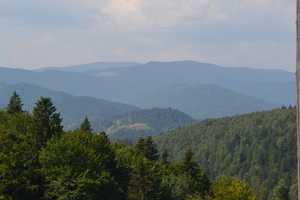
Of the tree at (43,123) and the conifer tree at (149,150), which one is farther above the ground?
the tree at (43,123)

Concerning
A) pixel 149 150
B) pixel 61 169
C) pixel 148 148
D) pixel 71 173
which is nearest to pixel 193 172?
pixel 149 150

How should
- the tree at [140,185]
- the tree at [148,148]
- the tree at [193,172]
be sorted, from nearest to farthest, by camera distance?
1. the tree at [140,185]
2. the tree at [193,172]
3. the tree at [148,148]

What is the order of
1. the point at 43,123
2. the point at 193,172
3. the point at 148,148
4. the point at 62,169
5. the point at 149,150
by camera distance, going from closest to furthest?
1. the point at 62,169
2. the point at 43,123
3. the point at 193,172
4. the point at 149,150
5. the point at 148,148

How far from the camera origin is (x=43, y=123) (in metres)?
48.0

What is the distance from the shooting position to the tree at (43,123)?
156 ft

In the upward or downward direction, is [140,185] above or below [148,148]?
below

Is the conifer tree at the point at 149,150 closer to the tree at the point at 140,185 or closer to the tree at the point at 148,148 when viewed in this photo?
the tree at the point at 148,148

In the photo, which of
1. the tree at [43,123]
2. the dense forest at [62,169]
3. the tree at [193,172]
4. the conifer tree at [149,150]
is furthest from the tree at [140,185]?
the conifer tree at [149,150]

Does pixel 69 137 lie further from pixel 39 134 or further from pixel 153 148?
pixel 153 148

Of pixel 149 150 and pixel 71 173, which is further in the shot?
pixel 149 150

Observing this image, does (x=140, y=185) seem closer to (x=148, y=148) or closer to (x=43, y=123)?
(x=43, y=123)

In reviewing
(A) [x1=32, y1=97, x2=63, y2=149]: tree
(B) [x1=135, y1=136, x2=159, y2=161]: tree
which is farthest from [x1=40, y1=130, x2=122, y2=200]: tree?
(B) [x1=135, y1=136, x2=159, y2=161]: tree

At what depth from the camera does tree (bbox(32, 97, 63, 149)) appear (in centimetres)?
4747

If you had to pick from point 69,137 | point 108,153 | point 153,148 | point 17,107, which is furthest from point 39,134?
point 17,107
